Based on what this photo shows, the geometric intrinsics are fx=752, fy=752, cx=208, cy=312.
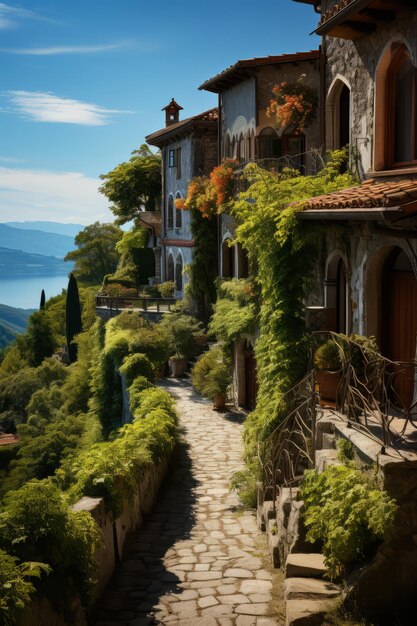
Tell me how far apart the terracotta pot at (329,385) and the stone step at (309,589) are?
3384mm

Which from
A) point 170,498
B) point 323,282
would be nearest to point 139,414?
point 170,498

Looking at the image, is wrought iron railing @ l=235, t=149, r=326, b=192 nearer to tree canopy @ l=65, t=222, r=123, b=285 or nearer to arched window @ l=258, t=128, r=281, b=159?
arched window @ l=258, t=128, r=281, b=159

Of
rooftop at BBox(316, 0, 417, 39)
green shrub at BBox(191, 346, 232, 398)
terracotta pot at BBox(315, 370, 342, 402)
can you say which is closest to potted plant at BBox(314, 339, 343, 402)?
terracotta pot at BBox(315, 370, 342, 402)

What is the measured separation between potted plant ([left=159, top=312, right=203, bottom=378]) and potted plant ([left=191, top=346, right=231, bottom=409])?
2.69 metres

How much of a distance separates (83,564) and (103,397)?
20.2 metres

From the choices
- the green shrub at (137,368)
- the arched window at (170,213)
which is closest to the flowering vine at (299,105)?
the green shrub at (137,368)

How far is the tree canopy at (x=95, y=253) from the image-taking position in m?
71.5

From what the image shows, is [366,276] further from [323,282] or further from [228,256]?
[228,256]

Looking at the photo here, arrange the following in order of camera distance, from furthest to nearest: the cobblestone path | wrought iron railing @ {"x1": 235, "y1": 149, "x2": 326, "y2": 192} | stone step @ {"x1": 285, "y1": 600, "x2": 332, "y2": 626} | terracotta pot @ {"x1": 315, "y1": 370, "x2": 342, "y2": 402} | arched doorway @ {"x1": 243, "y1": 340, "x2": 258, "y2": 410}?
arched doorway @ {"x1": 243, "y1": 340, "x2": 258, "y2": 410} < wrought iron railing @ {"x1": 235, "y1": 149, "x2": 326, "y2": 192} < terracotta pot @ {"x1": 315, "y1": 370, "x2": 342, "y2": 402} < the cobblestone path < stone step @ {"x1": 285, "y1": 600, "x2": 332, "y2": 626}

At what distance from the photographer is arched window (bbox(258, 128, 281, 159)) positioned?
20.6 meters

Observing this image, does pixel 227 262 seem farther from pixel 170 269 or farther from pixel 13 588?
pixel 13 588

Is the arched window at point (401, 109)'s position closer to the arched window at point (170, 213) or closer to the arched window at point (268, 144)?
the arched window at point (268, 144)

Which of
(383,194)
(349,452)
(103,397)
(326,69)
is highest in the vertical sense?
(326,69)

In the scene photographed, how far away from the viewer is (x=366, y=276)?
1172 cm
